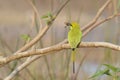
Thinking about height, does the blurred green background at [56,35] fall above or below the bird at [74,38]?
below

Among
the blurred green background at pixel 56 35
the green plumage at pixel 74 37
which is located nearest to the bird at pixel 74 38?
the green plumage at pixel 74 37

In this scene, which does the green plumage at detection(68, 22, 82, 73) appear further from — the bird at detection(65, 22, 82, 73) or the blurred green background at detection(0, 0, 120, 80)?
the blurred green background at detection(0, 0, 120, 80)

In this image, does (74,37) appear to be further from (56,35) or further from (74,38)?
(56,35)

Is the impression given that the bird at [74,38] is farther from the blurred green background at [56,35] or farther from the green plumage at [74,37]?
the blurred green background at [56,35]

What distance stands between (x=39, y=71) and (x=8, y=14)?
1596 mm

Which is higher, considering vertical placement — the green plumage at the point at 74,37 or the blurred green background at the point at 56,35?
the green plumage at the point at 74,37

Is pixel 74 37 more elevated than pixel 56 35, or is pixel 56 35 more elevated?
pixel 74 37

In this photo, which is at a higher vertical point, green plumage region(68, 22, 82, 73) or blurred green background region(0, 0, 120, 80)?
green plumage region(68, 22, 82, 73)

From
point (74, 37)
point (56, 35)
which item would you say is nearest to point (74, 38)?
point (74, 37)

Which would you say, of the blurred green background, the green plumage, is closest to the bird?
the green plumage

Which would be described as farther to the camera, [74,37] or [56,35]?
[56,35]

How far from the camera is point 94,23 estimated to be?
4.04 ft

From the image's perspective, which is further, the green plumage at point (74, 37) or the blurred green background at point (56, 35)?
the blurred green background at point (56, 35)

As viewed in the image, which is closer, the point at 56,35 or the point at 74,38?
the point at 74,38
